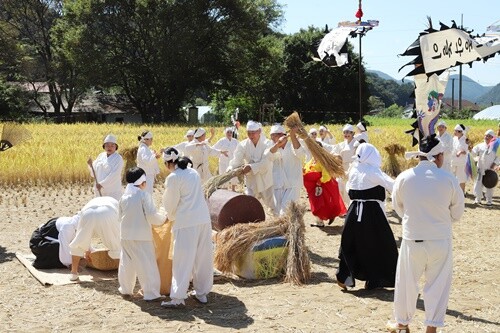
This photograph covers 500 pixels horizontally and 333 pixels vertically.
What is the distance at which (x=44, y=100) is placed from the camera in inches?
2335

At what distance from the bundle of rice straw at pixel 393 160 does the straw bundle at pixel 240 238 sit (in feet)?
32.5

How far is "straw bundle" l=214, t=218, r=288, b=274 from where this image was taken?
27.5ft

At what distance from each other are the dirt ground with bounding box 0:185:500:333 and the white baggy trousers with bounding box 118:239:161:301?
0.17m

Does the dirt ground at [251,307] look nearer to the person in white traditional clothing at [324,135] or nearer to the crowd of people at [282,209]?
the crowd of people at [282,209]

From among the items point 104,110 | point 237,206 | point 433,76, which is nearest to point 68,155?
point 237,206

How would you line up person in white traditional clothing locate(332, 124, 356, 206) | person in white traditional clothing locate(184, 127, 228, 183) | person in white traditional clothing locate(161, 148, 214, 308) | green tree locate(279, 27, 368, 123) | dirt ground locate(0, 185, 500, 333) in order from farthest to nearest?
1. green tree locate(279, 27, 368, 123)
2. person in white traditional clothing locate(184, 127, 228, 183)
3. person in white traditional clothing locate(332, 124, 356, 206)
4. person in white traditional clothing locate(161, 148, 214, 308)
5. dirt ground locate(0, 185, 500, 333)

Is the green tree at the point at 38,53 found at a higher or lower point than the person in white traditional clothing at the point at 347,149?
higher

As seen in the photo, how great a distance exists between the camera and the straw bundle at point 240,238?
27.5 feet

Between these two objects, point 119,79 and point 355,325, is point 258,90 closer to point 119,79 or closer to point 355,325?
point 119,79

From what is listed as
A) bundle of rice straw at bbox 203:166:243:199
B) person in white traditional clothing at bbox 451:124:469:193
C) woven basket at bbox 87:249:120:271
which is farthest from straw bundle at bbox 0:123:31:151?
person in white traditional clothing at bbox 451:124:469:193

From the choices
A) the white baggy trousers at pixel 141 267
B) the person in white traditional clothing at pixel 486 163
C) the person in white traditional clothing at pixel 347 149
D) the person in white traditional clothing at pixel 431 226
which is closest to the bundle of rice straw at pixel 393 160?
the person in white traditional clothing at pixel 486 163

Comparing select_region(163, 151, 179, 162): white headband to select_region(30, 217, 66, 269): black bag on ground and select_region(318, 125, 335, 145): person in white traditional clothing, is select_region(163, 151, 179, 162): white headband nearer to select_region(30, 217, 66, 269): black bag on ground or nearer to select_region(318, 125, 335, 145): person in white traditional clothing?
select_region(30, 217, 66, 269): black bag on ground

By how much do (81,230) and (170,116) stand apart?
44.3 metres

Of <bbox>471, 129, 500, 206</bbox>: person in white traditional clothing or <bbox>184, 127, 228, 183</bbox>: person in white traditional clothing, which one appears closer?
<bbox>184, 127, 228, 183</bbox>: person in white traditional clothing
